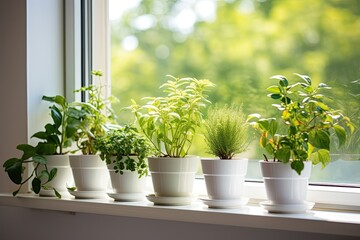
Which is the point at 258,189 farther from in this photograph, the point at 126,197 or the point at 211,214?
the point at 126,197

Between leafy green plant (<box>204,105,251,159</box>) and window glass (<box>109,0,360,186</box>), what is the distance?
0.19 metres

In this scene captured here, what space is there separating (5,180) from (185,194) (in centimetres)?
76

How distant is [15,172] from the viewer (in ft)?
6.36

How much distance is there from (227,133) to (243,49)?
1.14ft

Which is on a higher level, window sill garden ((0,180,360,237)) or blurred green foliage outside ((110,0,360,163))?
blurred green foliage outside ((110,0,360,163))

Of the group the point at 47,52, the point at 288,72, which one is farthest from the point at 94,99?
the point at 288,72

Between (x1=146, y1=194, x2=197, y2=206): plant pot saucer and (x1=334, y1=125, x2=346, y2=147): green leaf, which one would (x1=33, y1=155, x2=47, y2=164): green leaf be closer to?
(x1=146, y1=194, x2=197, y2=206): plant pot saucer

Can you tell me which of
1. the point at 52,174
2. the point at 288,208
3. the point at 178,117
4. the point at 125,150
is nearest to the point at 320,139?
the point at 288,208

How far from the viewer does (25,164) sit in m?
2.11

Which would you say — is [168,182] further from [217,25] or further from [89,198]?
[217,25]

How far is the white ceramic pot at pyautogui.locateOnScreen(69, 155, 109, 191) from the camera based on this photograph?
1.97m

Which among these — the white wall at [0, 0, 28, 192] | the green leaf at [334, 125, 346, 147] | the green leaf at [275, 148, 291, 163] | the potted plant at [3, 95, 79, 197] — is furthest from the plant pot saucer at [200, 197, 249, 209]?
the white wall at [0, 0, 28, 192]

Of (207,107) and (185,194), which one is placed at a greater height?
(207,107)

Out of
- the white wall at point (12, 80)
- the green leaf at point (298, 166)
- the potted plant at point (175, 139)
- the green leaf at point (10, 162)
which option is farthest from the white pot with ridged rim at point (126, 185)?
the green leaf at point (298, 166)
